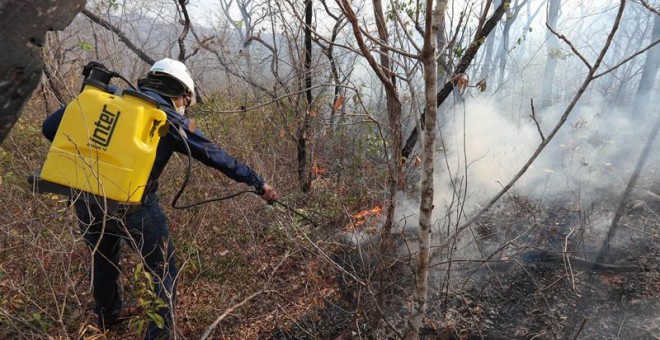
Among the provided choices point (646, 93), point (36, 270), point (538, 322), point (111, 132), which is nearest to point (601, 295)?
point (538, 322)

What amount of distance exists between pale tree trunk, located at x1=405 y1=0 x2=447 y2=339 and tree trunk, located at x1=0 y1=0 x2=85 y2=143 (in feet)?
3.90

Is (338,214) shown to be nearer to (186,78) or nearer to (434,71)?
(186,78)

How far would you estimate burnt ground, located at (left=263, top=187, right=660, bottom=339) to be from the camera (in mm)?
3104

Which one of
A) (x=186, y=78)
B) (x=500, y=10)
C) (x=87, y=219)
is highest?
(x=500, y=10)

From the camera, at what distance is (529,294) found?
3643 millimetres

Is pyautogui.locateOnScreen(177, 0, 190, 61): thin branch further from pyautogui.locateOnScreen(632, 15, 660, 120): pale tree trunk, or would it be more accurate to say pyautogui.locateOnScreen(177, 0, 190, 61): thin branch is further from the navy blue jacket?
pyautogui.locateOnScreen(632, 15, 660, 120): pale tree trunk

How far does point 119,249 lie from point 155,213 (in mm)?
436

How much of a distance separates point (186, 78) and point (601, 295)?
14.4 ft

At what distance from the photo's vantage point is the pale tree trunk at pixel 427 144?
142 centimetres

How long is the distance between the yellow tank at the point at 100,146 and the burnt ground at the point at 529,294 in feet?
5.17

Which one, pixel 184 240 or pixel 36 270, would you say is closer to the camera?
pixel 36 270

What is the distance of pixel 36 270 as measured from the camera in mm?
2652

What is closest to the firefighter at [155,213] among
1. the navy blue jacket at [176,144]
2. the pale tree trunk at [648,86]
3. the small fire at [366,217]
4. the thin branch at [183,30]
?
the navy blue jacket at [176,144]

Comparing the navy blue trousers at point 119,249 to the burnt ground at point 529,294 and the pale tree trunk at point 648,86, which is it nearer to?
the burnt ground at point 529,294
